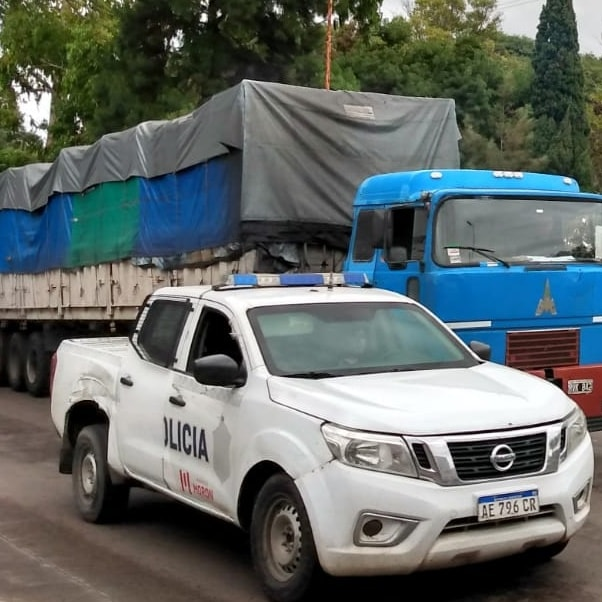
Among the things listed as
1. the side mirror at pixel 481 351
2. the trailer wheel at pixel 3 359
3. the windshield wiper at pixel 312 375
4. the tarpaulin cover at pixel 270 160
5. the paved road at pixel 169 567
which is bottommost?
the trailer wheel at pixel 3 359

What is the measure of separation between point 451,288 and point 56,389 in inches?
130

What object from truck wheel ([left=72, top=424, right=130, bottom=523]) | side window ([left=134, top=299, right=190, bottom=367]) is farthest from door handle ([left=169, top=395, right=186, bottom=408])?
truck wheel ([left=72, top=424, right=130, bottom=523])

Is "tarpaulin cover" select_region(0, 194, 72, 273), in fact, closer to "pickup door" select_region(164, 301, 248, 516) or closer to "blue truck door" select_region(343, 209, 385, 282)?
"blue truck door" select_region(343, 209, 385, 282)

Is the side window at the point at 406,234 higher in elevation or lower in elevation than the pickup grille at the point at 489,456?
higher

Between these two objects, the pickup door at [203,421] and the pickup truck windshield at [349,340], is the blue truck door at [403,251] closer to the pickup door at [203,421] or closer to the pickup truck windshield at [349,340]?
the pickup truck windshield at [349,340]

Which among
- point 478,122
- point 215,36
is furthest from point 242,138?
point 478,122

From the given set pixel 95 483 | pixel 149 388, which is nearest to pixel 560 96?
pixel 95 483

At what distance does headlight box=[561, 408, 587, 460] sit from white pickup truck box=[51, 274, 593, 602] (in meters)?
0.01

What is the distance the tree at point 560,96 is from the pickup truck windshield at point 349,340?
3695 cm

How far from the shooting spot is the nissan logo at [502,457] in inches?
197

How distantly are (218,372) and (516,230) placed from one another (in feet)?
13.0

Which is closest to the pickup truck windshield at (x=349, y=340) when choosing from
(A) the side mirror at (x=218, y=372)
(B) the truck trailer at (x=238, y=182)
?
(A) the side mirror at (x=218, y=372)

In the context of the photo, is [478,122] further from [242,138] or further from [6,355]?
[242,138]

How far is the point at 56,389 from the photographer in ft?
27.1
